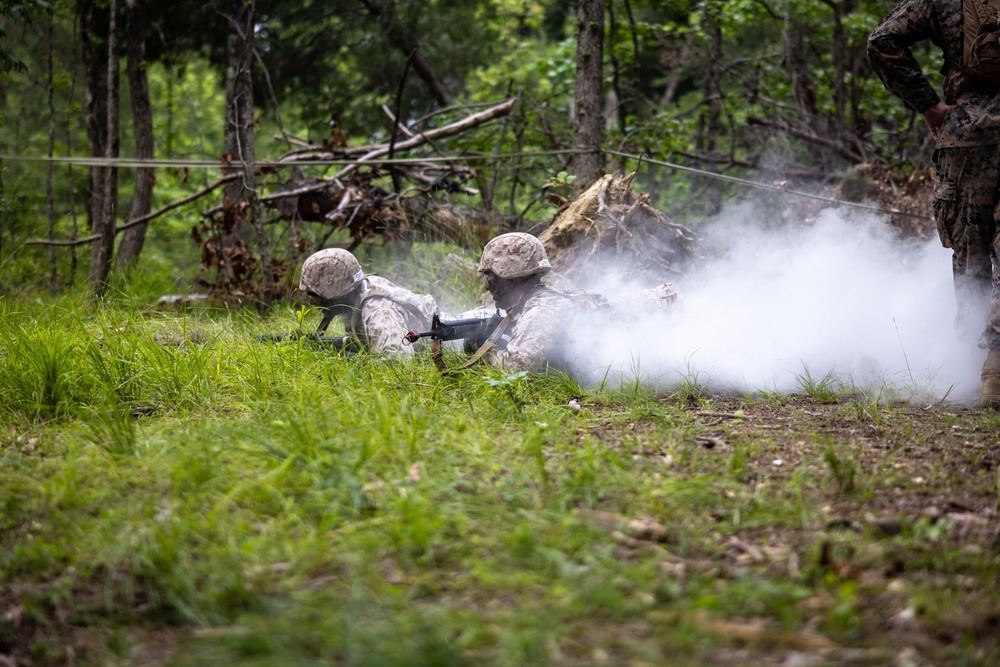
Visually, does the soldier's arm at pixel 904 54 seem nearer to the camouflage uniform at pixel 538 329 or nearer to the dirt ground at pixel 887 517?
the dirt ground at pixel 887 517

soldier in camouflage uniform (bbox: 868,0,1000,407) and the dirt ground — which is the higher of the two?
soldier in camouflage uniform (bbox: 868,0,1000,407)

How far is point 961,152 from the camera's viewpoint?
4.08 meters

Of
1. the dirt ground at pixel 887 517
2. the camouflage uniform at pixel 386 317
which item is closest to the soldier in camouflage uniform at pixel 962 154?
the dirt ground at pixel 887 517

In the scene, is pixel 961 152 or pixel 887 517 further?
pixel 961 152

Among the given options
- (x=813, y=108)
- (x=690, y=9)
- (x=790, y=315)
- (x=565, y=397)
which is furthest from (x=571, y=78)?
(x=565, y=397)

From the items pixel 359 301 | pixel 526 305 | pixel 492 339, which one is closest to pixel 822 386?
pixel 526 305

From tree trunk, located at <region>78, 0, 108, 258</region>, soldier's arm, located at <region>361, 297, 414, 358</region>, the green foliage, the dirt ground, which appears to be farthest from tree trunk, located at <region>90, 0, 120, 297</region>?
the green foliage

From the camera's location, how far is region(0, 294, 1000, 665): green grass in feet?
6.97

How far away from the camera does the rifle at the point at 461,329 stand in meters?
4.29

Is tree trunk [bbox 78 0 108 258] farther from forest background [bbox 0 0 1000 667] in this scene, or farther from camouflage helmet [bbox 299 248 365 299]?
camouflage helmet [bbox 299 248 365 299]

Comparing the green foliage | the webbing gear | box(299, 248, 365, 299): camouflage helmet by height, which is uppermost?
box(299, 248, 365, 299): camouflage helmet

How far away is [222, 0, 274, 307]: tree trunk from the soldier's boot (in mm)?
4805

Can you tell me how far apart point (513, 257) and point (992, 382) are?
2.48m

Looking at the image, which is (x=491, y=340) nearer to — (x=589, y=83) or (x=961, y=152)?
(x=961, y=152)
